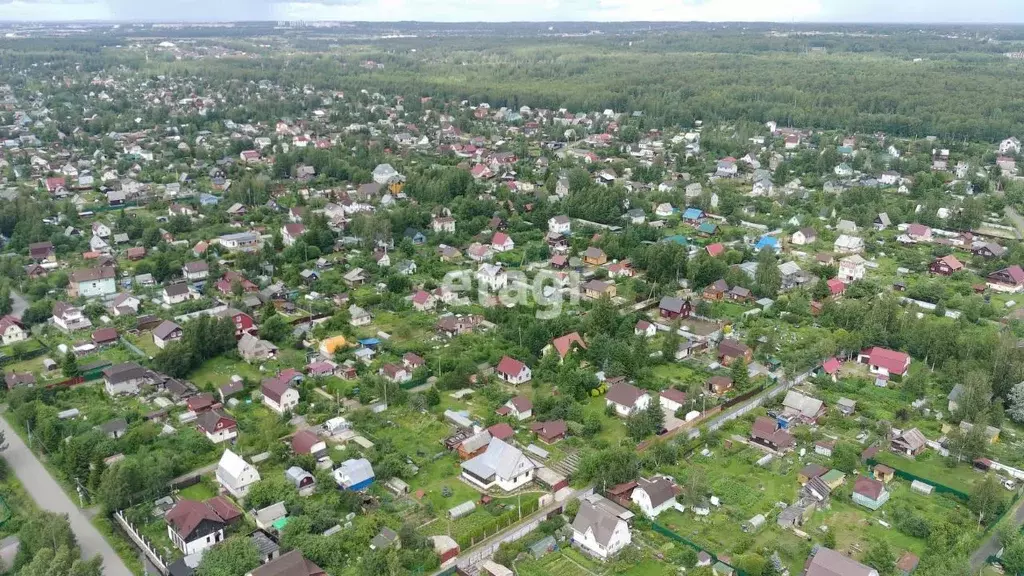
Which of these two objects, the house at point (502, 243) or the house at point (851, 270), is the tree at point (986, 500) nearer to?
the house at point (851, 270)

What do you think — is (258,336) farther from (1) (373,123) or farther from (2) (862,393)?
(1) (373,123)

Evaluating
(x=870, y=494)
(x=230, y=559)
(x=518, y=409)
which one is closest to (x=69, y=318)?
(x=230, y=559)

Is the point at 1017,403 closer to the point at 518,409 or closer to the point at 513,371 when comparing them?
the point at 518,409

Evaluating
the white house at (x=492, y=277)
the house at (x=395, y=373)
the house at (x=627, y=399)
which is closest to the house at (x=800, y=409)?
the house at (x=627, y=399)

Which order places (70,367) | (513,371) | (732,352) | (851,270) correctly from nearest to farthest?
(70,367) → (513,371) → (732,352) → (851,270)

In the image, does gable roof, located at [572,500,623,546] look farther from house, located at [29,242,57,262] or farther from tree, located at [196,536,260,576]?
house, located at [29,242,57,262]

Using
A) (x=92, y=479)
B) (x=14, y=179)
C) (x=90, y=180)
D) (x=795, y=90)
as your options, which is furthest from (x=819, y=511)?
(x=795, y=90)

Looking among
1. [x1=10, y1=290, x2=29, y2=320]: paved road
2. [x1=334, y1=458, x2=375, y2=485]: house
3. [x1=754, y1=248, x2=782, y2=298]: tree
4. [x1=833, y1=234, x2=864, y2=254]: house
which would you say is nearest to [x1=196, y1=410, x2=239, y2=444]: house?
[x1=334, y1=458, x2=375, y2=485]: house

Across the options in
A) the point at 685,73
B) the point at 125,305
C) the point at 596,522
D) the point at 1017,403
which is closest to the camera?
the point at 596,522
